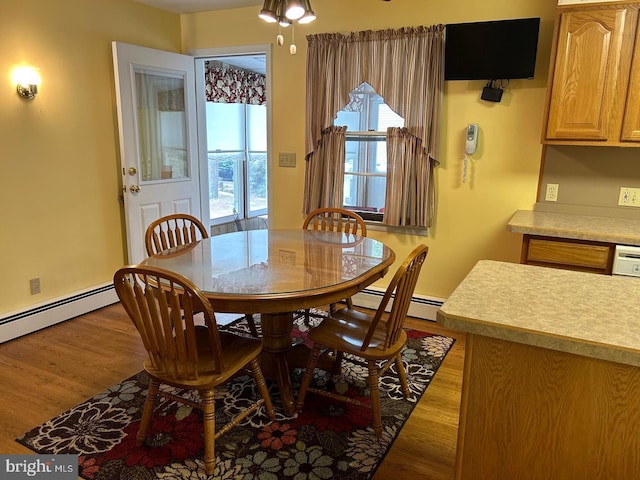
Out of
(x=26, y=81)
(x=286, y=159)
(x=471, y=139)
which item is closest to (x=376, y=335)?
(x=471, y=139)

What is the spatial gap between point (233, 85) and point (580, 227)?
184 inches

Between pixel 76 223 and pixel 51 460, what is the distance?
205 cm

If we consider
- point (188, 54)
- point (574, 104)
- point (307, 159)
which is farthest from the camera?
point (188, 54)

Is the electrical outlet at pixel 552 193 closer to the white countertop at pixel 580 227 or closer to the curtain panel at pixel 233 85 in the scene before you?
the white countertop at pixel 580 227

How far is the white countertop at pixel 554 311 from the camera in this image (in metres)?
1.12

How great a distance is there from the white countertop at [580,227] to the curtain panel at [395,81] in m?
0.82

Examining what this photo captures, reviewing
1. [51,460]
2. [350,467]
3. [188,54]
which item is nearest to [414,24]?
[188,54]

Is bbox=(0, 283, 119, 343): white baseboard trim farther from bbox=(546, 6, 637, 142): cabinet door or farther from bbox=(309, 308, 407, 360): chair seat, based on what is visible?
bbox=(546, 6, 637, 142): cabinet door

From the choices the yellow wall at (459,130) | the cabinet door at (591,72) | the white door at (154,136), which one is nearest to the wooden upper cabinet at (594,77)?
the cabinet door at (591,72)

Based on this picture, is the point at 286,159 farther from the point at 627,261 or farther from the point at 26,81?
the point at 627,261

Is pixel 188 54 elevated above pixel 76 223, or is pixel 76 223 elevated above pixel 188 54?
pixel 188 54

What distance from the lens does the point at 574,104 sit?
2.74 metres

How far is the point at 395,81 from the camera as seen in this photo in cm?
345

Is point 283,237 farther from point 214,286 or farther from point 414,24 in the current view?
point 414,24
